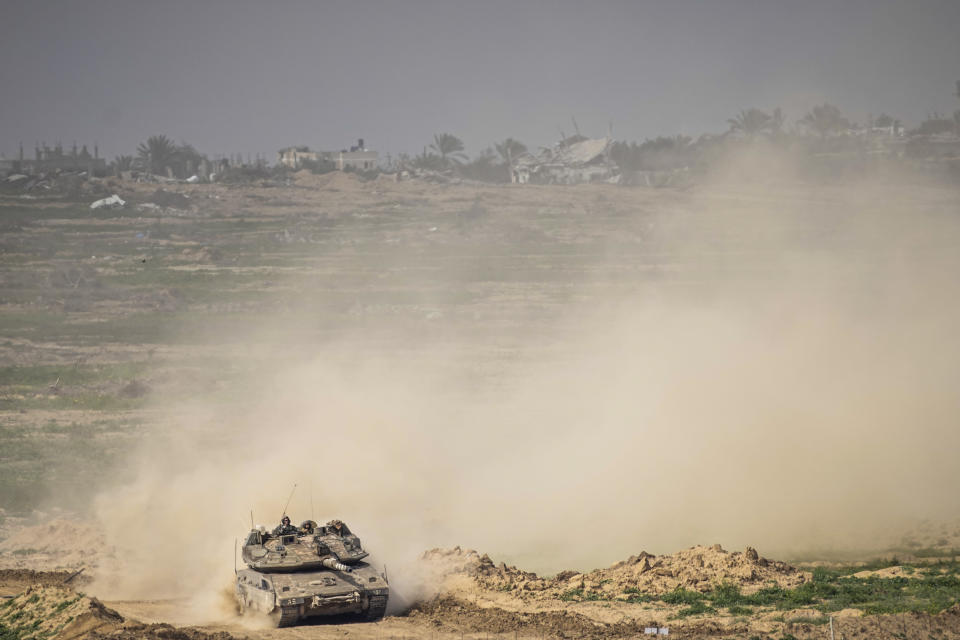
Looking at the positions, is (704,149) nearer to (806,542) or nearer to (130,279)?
(130,279)

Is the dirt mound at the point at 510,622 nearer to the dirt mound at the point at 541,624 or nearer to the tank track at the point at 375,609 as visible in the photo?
the dirt mound at the point at 541,624

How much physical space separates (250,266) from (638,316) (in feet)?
96.4

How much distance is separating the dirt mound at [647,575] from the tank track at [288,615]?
4.35 meters

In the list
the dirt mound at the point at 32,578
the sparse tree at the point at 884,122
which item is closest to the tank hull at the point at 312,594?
the dirt mound at the point at 32,578

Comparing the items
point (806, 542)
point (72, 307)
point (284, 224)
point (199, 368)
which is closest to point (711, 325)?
point (806, 542)

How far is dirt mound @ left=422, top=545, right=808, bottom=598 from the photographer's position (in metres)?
21.9

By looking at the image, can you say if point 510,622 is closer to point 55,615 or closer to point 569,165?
point 55,615

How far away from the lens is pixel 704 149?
99125 millimetres

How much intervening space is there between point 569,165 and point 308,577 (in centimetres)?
10304

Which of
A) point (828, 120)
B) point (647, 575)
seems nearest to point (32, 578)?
point (647, 575)

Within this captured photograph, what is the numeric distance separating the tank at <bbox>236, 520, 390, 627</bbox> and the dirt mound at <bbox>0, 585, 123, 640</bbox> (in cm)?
257

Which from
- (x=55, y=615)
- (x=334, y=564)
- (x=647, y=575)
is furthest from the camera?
(x=647, y=575)

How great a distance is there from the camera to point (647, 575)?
2275 cm

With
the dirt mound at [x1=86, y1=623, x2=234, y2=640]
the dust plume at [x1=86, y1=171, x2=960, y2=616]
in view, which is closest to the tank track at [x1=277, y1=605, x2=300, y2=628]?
the dirt mound at [x1=86, y1=623, x2=234, y2=640]
